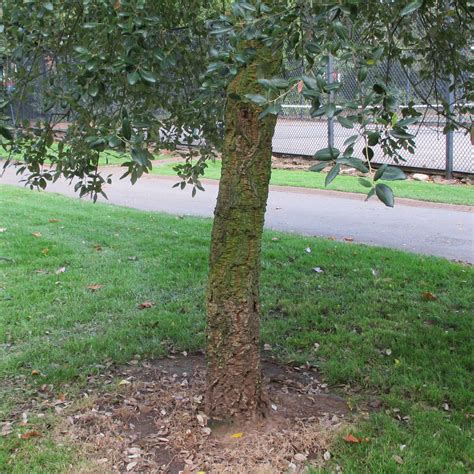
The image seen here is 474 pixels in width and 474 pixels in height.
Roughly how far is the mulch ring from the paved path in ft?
12.9

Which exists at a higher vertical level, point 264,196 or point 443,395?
point 264,196

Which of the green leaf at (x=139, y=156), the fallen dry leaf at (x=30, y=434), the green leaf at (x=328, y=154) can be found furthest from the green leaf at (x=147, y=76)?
the fallen dry leaf at (x=30, y=434)

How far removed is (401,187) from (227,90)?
8809 millimetres

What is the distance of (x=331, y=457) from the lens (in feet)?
9.57

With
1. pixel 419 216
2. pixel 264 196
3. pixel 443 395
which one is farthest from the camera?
pixel 419 216

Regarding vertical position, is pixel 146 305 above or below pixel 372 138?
below

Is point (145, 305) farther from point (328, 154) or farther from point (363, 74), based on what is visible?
point (328, 154)

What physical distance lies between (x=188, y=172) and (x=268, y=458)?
2.27 m

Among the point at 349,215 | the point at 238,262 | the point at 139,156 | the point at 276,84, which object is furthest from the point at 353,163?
the point at 349,215

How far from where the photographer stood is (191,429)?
3.14 metres

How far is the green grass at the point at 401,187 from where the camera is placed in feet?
33.6

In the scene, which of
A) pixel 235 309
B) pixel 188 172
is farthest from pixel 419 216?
pixel 235 309

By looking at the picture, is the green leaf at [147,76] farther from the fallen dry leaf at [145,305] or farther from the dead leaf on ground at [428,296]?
the dead leaf on ground at [428,296]

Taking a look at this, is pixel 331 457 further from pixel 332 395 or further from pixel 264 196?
pixel 264 196
